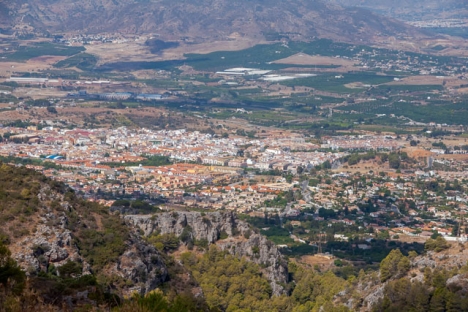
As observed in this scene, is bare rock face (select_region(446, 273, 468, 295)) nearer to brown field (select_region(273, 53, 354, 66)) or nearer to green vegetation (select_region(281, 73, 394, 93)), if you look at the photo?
green vegetation (select_region(281, 73, 394, 93))

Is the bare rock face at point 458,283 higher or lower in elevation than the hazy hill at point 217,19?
higher

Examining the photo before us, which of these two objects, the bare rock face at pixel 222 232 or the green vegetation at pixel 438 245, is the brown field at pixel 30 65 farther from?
the green vegetation at pixel 438 245

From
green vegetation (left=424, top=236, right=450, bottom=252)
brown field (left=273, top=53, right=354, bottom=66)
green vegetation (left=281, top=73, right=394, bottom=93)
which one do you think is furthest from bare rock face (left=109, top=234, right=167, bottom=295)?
brown field (left=273, top=53, right=354, bottom=66)

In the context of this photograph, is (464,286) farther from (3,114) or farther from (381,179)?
(3,114)

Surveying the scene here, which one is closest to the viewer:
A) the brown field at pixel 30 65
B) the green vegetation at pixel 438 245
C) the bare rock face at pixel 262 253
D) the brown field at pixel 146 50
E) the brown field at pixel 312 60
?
the green vegetation at pixel 438 245

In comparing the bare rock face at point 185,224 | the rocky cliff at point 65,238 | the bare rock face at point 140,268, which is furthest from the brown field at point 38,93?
the bare rock face at point 140,268

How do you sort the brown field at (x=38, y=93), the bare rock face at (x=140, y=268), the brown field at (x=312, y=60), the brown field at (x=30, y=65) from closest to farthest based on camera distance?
the bare rock face at (x=140, y=268)
the brown field at (x=38, y=93)
the brown field at (x=30, y=65)
the brown field at (x=312, y=60)
